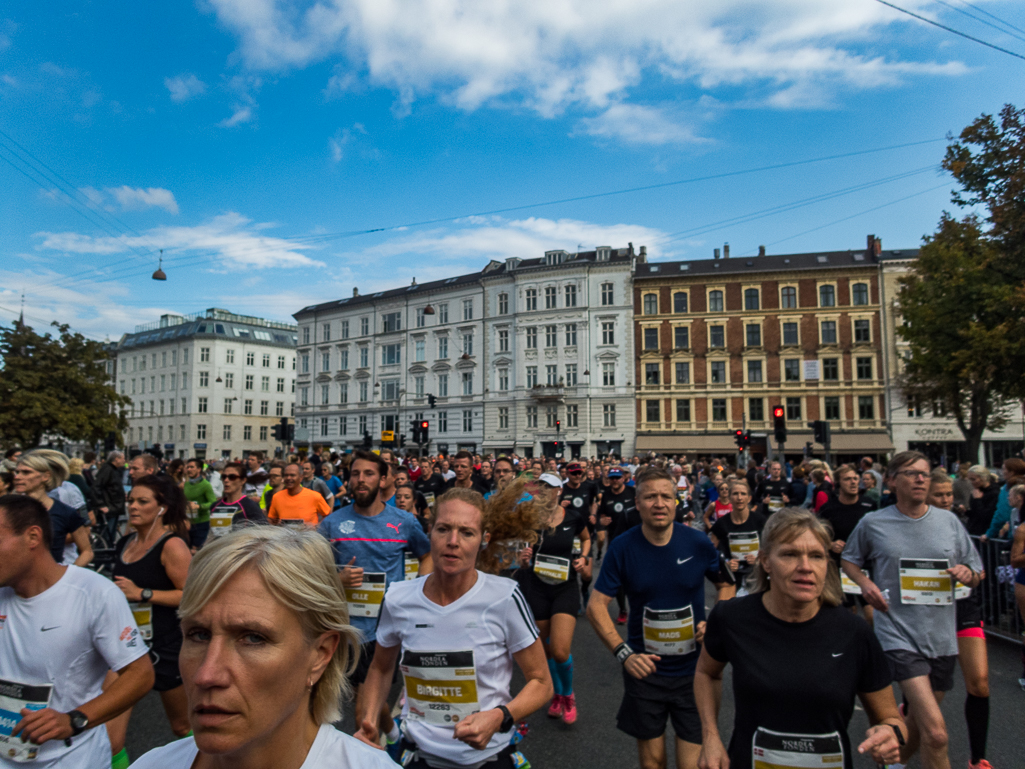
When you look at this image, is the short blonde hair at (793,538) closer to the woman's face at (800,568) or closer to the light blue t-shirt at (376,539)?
the woman's face at (800,568)

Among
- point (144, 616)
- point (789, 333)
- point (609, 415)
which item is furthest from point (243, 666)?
point (789, 333)

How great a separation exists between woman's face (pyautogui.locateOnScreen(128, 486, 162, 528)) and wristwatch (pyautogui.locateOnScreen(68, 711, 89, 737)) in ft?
5.04

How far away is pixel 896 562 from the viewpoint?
430cm

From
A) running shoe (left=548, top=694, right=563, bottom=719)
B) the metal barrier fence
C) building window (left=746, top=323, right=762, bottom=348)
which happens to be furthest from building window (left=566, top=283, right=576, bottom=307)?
running shoe (left=548, top=694, right=563, bottom=719)

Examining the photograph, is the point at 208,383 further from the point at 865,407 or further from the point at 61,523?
A: the point at 61,523

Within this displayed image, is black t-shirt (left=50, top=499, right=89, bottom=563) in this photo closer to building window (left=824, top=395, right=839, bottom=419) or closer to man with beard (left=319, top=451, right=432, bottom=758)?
man with beard (left=319, top=451, right=432, bottom=758)

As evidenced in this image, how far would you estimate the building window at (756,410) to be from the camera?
4841 cm

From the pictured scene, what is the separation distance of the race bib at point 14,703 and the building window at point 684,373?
49.4m

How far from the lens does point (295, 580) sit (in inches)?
60.7

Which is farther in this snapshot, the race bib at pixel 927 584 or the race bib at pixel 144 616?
the race bib at pixel 927 584

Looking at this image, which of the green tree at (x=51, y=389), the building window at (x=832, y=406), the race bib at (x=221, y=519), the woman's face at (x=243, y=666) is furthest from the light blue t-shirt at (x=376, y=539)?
the building window at (x=832, y=406)

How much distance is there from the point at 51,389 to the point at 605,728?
1572 inches

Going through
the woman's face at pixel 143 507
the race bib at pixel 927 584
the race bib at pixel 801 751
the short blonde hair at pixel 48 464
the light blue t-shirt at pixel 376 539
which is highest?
the short blonde hair at pixel 48 464

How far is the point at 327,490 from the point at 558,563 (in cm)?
818
